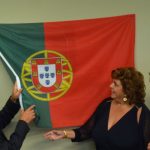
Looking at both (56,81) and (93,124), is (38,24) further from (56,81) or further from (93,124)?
(93,124)

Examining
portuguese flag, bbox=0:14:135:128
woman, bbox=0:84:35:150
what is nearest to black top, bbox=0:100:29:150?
woman, bbox=0:84:35:150

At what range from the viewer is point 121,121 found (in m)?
2.02

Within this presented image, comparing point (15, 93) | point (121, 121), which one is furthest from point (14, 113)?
point (121, 121)

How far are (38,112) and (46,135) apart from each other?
17 cm

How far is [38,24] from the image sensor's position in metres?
2.06

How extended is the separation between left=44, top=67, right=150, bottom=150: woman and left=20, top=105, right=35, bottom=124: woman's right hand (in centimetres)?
21

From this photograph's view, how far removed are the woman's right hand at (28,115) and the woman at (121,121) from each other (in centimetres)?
21

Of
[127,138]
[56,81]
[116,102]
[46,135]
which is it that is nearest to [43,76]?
[56,81]

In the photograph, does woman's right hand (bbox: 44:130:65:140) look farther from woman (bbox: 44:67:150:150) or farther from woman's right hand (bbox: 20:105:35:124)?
woman's right hand (bbox: 20:105:35:124)

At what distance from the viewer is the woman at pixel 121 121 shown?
1.98m

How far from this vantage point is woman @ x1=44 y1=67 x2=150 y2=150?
1.98 metres

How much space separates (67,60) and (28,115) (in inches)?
18.7

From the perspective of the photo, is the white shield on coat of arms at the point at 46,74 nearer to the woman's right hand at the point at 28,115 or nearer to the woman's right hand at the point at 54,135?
the woman's right hand at the point at 28,115

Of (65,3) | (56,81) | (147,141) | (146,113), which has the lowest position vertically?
(147,141)
